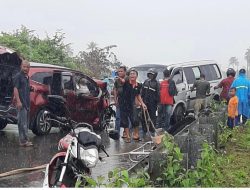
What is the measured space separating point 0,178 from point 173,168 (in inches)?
112

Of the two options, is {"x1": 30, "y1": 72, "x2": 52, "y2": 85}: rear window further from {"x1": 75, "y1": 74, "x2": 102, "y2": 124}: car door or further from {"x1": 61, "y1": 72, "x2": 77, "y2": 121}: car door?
{"x1": 75, "y1": 74, "x2": 102, "y2": 124}: car door

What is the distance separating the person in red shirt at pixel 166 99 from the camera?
11656 millimetres

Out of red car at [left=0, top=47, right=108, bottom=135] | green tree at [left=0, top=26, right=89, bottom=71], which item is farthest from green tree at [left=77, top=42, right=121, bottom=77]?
red car at [left=0, top=47, right=108, bottom=135]

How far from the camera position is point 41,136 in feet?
34.4

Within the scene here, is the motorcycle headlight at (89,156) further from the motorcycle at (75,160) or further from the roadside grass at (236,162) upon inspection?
the roadside grass at (236,162)

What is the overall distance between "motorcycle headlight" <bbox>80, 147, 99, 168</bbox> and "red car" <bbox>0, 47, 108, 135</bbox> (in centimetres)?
476

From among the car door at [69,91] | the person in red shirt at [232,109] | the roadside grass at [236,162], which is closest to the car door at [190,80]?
the person in red shirt at [232,109]

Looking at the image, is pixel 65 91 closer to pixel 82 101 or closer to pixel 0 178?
pixel 82 101

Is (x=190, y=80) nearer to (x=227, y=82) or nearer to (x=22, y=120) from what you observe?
(x=227, y=82)

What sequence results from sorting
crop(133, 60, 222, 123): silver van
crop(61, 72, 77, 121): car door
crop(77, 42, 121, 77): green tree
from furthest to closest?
crop(77, 42, 121, 77): green tree, crop(133, 60, 222, 123): silver van, crop(61, 72, 77, 121): car door

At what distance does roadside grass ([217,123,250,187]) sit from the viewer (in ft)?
20.9

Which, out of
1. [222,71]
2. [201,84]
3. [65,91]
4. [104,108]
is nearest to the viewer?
[65,91]

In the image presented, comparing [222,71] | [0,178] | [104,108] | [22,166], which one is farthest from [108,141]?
[222,71]

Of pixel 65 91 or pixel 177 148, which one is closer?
pixel 177 148
